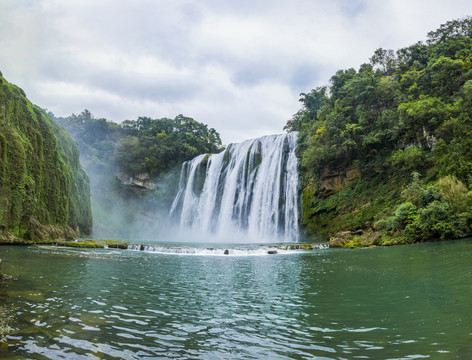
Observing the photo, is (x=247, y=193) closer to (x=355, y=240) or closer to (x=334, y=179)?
(x=334, y=179)

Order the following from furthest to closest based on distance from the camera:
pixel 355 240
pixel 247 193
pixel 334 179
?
pixel 247 193
pixel 334 179
pixel 355 240

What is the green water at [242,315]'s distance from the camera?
12.5 feet

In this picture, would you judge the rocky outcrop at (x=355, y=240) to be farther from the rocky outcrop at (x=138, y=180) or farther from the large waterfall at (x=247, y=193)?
the rocky outcrop at (x=138, y=180)

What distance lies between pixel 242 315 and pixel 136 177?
50034mm

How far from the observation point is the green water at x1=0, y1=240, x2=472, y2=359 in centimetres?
380

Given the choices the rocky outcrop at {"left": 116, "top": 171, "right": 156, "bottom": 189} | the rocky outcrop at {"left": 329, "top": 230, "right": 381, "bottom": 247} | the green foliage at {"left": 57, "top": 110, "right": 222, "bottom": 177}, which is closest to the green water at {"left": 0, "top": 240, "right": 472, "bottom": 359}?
the rocky outcrop at {"left": 329, "top": 230, "right": 381, "bottom": 247}

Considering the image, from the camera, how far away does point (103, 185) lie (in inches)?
2096

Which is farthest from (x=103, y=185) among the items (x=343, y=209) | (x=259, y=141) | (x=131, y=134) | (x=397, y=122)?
(x=397, y=122)

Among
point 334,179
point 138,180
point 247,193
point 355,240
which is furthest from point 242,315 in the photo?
point 138,180

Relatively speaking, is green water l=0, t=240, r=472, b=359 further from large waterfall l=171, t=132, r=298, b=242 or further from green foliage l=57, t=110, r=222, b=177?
green foliage l=57, t=110, r=222, b=177

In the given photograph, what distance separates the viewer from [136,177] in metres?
52.8

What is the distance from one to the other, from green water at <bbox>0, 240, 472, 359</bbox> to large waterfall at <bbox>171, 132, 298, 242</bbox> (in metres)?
24.1

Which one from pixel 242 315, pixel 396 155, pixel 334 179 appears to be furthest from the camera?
pixel 334 179

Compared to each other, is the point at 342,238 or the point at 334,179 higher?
the point at 334,179
